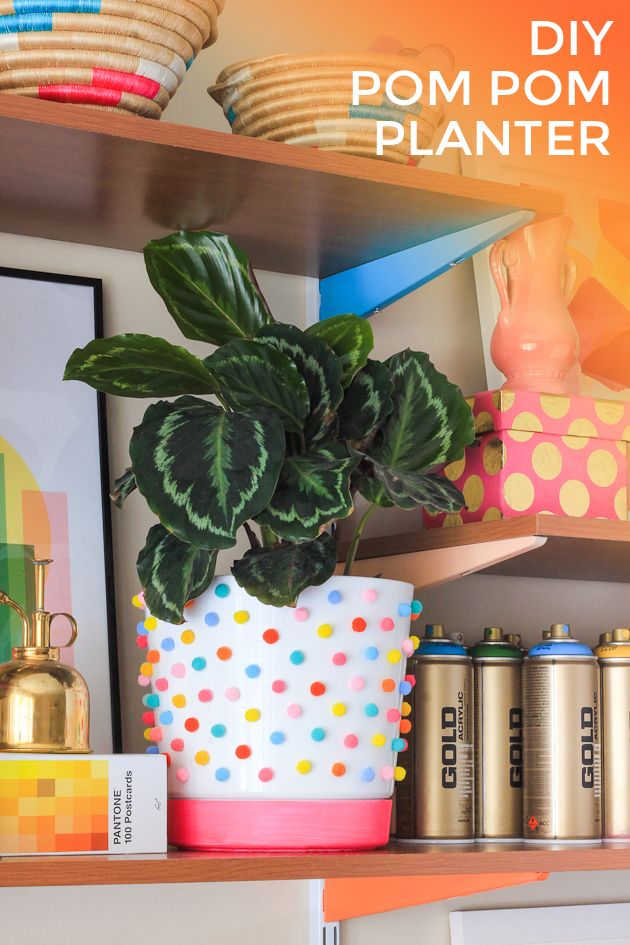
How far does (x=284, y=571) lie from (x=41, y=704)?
21cm

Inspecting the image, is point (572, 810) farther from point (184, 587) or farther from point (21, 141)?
point (21, 141)

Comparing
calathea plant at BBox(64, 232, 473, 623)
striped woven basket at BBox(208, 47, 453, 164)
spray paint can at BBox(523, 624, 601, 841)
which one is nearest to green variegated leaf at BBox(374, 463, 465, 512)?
calathea plant at BBox(64, 232, 473, 623)

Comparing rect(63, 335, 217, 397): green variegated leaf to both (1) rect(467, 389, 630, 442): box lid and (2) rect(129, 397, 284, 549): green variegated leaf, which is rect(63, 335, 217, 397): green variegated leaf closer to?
(2) rect(129, 397, 284, 549): green variegated leaf

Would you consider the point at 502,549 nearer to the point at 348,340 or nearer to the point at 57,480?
the point at 348,340

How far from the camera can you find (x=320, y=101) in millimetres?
1131

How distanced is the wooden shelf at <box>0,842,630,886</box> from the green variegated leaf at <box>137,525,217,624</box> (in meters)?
0.19

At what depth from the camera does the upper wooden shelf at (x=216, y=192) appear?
100cm

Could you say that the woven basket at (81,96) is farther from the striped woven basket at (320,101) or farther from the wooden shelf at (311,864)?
the wooden shelf at (311,864)

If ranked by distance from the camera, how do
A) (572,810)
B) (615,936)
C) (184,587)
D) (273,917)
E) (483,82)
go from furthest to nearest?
1. (483,82)
2. (615,936)
3. (273,917)
4. (572,810)
5. (184,587)

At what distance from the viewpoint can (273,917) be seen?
4.10 ft

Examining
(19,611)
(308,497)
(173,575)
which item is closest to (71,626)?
(19,611)

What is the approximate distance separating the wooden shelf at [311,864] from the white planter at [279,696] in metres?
0.05

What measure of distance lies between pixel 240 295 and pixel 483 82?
2.29ft

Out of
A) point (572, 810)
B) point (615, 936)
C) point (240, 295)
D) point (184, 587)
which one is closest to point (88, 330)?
point (240, 295)
